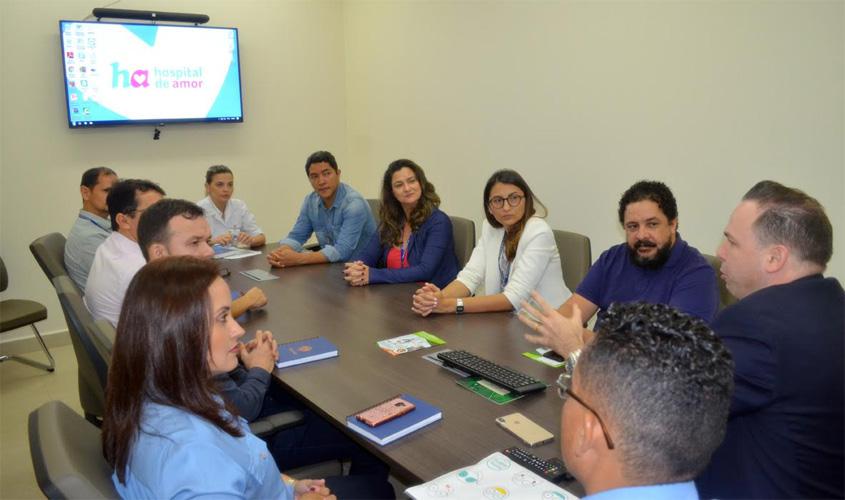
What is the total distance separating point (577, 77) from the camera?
3.91 metres

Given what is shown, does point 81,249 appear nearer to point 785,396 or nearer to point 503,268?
point 503,268

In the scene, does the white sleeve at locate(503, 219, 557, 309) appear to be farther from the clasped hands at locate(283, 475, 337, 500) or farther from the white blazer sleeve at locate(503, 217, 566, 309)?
the clasped hands at locate(283, 475, 337, 500)

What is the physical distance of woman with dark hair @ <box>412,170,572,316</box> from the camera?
2.72 m

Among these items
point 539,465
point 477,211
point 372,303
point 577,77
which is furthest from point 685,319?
point 477,211

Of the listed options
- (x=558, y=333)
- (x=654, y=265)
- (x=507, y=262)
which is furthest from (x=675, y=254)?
(x=507, y=262)

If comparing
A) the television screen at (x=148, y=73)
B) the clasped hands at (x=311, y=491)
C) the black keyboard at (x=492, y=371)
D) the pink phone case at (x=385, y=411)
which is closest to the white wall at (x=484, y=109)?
the television screen at (x=148, y=73)

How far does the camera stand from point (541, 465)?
1.44m

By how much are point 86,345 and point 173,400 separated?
103 centimetres

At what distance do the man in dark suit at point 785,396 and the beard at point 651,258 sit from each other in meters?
0.83

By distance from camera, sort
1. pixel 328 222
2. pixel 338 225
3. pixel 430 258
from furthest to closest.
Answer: pixel 328 222 < pixel 338 225 < pixel 430 258

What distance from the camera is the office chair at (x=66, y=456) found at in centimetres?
108

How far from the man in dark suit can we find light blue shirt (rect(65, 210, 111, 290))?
304cm

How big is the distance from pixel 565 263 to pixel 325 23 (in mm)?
3844

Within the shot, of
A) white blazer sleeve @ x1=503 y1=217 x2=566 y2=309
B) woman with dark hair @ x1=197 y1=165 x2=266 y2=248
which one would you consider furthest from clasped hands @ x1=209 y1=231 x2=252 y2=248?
white blazer sleeve @ x1=503 y1=217 x2=566 y2=309
